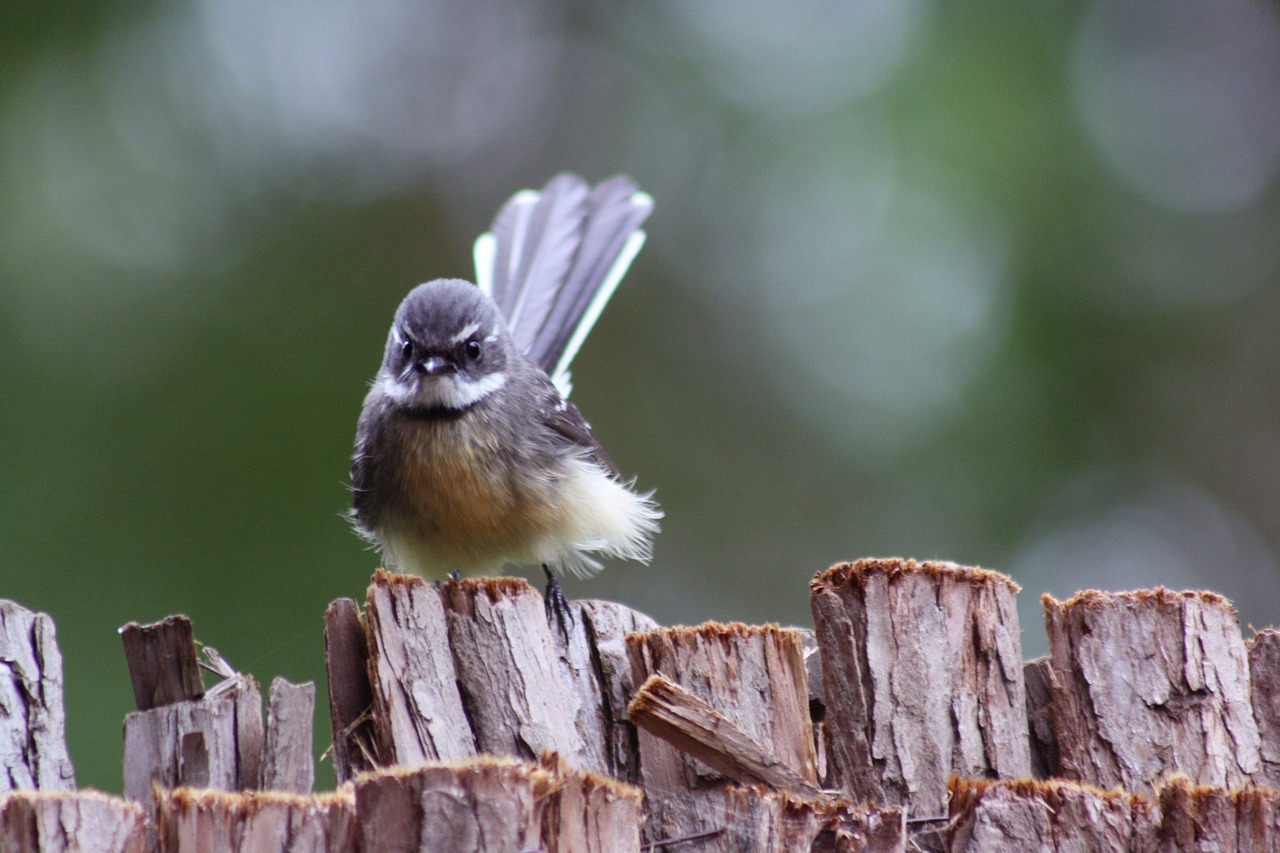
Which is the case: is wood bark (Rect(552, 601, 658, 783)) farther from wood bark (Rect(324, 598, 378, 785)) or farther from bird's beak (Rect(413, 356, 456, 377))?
bird's beak (Rect(413, 356, 456, 377))

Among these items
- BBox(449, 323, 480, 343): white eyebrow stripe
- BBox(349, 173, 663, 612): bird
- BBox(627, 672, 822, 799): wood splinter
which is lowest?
BBox(627, 672, 822, 799): wood splinter

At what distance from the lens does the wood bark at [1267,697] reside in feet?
9.85

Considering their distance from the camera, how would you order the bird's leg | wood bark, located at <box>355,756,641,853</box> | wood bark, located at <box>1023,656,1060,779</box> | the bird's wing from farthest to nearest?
the bird's wing, the bird's leg, wood bark, located at <box>1023,656,1060,779</box>, wood bark, located at <box>355,756,641,853</box>

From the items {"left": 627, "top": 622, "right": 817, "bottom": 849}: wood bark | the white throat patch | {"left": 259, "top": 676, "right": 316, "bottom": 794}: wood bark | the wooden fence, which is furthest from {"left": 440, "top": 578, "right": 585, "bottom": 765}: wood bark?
the white throat patch

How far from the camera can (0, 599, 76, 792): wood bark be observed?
2.95 metres

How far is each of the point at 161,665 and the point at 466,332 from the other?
273cm

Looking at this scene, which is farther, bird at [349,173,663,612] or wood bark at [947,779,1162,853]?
bird at [349,173,663,612]

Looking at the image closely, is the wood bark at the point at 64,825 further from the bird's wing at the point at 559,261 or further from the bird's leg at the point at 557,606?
the bird's wing at the point at 559,261

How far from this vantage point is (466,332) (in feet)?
18.3

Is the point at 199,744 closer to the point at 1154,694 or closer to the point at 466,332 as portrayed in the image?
the point at 1154,694

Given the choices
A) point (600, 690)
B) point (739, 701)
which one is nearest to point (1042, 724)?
point (739, 701)

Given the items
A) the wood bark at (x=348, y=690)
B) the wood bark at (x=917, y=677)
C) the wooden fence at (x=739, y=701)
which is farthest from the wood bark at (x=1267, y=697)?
the wood bark at (x=348, y=690)

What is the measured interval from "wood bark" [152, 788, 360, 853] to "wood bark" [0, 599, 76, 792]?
913 millimetres

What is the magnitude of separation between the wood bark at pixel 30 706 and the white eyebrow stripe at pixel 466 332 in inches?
104
